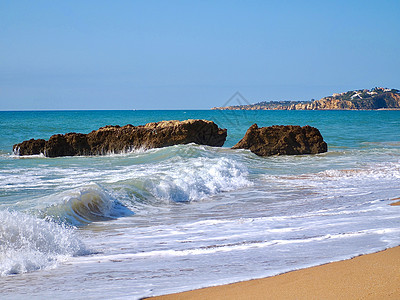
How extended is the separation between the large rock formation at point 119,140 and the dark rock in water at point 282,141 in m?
2.08

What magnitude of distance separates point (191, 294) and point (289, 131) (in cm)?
1730

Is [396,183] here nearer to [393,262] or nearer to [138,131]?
[393,262]

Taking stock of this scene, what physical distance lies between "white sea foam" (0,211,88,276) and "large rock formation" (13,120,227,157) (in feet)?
49.7

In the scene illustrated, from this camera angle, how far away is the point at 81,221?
7.65 metres

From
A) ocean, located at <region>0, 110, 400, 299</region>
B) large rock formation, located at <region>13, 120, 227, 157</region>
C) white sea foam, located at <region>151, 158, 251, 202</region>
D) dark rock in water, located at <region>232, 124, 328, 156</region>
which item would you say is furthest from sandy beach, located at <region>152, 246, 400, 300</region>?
large rock formation, located at <region>13, 120, 227, 157</region>

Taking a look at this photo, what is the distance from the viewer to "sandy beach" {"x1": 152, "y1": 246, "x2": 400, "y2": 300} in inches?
126

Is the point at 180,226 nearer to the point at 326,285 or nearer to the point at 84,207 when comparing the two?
the point at 84,207

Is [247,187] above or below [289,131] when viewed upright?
below

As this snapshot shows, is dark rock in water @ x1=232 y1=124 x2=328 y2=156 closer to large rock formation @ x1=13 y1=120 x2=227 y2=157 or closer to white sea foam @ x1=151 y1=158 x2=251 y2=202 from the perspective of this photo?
large rock formation @ x1=13 y1=120 x2=227 y2=157

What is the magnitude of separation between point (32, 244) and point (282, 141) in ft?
51.5

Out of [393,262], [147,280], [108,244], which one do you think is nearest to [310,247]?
[393,262]

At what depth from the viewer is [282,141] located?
19.9 m

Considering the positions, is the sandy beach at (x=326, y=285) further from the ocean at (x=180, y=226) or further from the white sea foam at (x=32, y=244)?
the white sea foam at (x=32, y=244)

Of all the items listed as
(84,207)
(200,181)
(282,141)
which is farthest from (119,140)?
(84,207)
